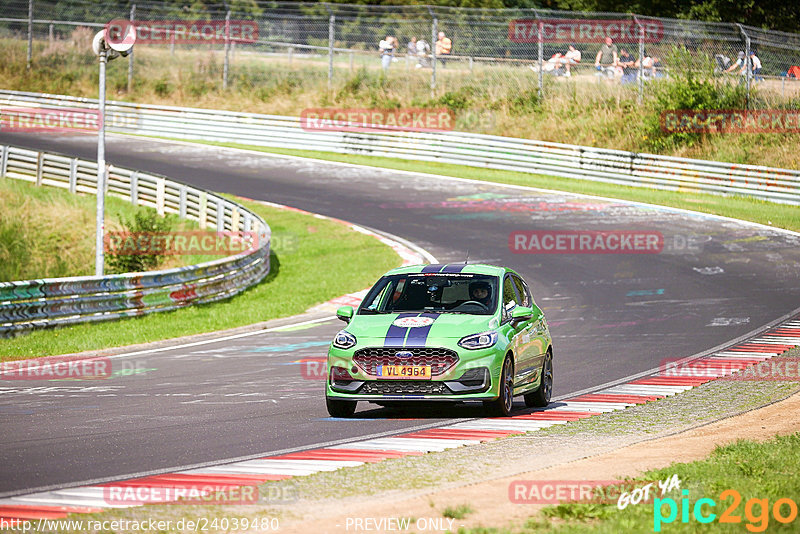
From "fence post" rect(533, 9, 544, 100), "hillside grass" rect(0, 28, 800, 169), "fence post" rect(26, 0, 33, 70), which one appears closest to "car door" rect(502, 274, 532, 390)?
"hillside grass" rect(0, 28, 800, 169)

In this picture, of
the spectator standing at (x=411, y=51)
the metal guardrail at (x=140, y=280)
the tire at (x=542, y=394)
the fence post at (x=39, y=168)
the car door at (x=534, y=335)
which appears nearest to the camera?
the car door at (x=534, y=335)

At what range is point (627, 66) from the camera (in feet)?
126

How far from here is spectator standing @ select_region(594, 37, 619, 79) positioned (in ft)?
123

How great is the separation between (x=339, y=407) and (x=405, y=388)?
76cm

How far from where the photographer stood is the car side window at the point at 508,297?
448 inches

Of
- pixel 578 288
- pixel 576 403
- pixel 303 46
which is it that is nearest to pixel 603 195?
pixel 578 288

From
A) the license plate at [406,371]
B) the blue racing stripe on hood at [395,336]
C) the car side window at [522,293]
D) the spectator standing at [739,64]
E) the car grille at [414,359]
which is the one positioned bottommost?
the license plate at [406,371]

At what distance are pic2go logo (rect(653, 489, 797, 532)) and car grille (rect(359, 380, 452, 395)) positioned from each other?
3.77 m

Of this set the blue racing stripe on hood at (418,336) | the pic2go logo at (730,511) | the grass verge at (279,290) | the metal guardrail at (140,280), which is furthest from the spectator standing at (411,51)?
the pic2go logo at (730,511)

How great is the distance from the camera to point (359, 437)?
9.74 meters

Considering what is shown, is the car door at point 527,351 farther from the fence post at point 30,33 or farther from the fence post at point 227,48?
the fence post at point 30,33

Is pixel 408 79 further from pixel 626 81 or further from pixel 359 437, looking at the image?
pixel 359 437

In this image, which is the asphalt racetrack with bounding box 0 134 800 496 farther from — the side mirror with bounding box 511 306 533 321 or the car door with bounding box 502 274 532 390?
the side mirror with bounding box 511 306 533 321

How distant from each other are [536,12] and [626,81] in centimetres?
436
